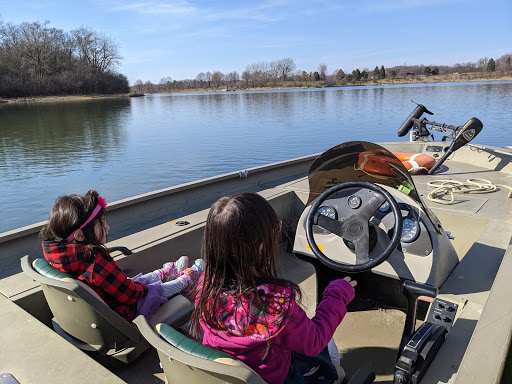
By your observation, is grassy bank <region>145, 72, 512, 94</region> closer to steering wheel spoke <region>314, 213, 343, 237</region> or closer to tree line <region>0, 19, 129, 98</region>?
tree line <region>0, 19, 129, 98</region>

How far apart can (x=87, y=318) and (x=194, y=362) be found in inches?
39.9

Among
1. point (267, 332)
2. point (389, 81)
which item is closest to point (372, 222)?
point (267, 332)

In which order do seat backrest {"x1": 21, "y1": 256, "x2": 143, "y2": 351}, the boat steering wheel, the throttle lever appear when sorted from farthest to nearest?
the boat steering wheel
the throttle lever
seat backrest {"x1": 21, "y1": 256, "x2": 143, "y2": 351}

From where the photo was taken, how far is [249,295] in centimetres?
121

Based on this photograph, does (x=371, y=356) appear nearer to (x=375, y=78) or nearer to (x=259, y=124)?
(x=259, y=124)

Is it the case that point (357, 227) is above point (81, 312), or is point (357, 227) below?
above

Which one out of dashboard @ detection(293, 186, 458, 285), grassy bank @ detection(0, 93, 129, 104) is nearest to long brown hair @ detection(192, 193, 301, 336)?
dashboard @ detection(293, 186, 458, 285)

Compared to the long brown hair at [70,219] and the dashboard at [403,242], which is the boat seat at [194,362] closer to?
the long brown hair at [70,219]

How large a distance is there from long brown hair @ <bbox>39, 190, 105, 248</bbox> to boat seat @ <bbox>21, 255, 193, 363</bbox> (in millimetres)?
141

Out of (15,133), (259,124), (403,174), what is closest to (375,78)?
(259,124)

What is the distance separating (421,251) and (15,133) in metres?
22.8

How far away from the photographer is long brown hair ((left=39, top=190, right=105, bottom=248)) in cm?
190

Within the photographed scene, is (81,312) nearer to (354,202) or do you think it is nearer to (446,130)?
(354,202)

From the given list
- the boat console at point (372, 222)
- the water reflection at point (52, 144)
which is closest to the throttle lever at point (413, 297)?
the boat console at point (372, 222)
